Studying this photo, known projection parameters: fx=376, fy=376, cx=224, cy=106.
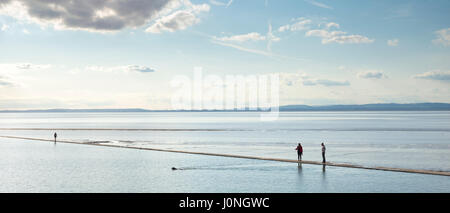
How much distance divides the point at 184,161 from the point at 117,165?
827 cm

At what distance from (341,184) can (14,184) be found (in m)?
29.2

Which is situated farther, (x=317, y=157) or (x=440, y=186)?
(x=317, y=157)

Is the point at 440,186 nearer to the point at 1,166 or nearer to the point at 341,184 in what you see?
the point at 341,184

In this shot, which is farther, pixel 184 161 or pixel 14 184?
pixel 184 161
